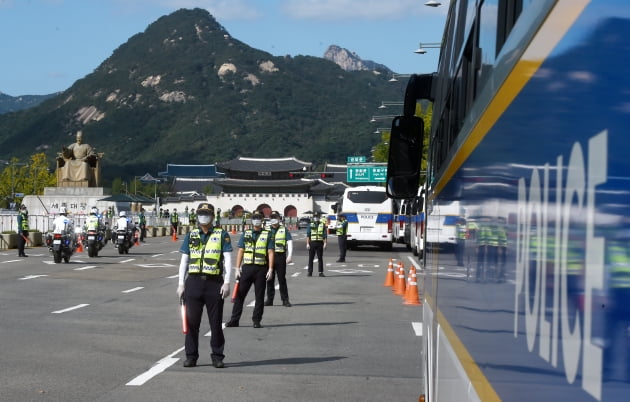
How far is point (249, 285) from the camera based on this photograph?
51.7 ft

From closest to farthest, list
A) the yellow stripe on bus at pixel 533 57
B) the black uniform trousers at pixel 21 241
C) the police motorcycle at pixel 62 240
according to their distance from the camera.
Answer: the yellow stripe on bus at pixel 533 57, the police motorcycle at pixel 62 240, the black uniform trousers at pixel 21 241

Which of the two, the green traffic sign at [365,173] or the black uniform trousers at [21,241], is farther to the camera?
the green traffic sign at [365,173]

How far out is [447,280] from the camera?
461cm

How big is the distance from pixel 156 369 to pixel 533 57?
9.04m

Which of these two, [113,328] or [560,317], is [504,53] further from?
[113,328]

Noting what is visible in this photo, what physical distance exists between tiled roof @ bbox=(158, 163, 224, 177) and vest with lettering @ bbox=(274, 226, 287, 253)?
162 metres

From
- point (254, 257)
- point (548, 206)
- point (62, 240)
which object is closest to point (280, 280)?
point (254, 257)

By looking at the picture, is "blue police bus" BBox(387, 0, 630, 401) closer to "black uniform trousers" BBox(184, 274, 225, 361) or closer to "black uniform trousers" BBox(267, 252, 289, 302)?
"black uniform trousers" BBox(184, 274, 225, 361)

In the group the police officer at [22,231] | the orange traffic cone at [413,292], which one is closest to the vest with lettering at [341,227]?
the police officer at [22,231]

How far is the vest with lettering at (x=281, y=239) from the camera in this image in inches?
741

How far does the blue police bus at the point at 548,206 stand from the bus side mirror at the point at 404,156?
10.5 feet

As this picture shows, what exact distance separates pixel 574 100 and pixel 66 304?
680 inches

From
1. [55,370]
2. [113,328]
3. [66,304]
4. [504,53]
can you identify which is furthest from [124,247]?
[504,53]

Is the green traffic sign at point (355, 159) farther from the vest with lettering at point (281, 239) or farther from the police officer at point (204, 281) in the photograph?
the police officer at point (204, 281)
